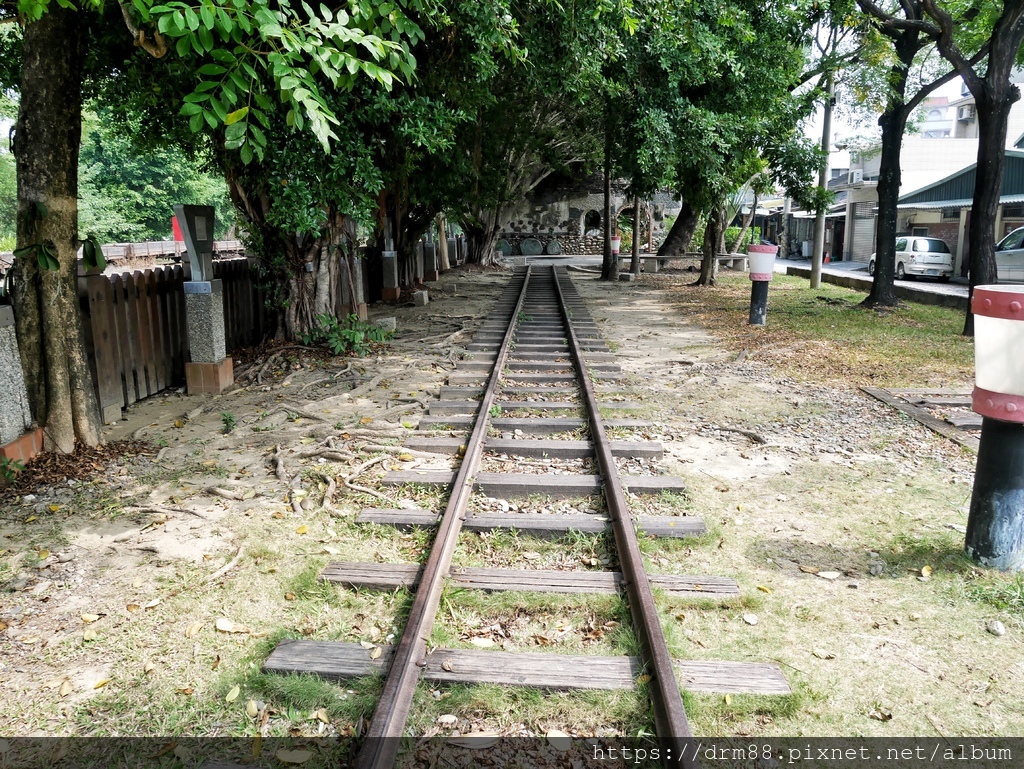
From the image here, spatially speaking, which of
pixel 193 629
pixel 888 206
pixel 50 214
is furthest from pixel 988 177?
pixel 193 629

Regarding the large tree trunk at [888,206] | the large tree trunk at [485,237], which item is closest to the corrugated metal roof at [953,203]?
the large tree trunk at [888,206]

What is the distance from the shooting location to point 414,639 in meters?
3.14

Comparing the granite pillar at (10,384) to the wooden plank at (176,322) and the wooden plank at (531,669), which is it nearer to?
the wooden plank at (176,322)

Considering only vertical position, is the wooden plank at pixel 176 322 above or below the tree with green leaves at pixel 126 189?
below

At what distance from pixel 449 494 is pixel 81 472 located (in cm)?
282

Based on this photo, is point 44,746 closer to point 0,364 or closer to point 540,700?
point 540,700

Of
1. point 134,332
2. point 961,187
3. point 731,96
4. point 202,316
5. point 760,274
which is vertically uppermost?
point 731,96

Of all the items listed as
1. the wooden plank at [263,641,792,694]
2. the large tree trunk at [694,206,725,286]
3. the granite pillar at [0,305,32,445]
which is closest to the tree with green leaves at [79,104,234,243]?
the large tree trunk at [694,206,725,286]

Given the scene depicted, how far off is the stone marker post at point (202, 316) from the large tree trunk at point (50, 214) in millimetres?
2335

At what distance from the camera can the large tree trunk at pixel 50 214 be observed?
18.0ft

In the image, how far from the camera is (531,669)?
3.07m

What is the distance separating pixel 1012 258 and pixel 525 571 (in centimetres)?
2340

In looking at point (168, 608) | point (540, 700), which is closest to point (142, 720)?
point (168, 608)

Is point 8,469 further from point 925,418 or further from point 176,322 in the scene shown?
point 925,418
